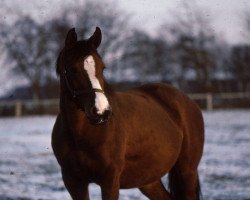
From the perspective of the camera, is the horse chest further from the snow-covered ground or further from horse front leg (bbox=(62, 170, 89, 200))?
the snow-covered ground

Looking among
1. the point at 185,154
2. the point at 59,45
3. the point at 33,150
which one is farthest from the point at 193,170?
the point at 59,45

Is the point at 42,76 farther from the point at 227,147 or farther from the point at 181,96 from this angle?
the point at 181,96

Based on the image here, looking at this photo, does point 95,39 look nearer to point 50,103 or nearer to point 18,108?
point 50,103

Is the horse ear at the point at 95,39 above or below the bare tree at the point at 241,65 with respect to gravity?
above

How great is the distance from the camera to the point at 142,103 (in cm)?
433

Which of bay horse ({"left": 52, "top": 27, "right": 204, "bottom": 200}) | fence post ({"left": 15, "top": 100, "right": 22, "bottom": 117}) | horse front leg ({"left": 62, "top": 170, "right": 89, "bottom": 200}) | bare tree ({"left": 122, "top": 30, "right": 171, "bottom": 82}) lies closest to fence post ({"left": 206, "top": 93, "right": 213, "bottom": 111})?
fence post ({"left": 15, "top": 100, "right": 22, "bottom": 117})

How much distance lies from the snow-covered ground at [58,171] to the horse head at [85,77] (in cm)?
289

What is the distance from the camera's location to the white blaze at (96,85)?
3.02 meters

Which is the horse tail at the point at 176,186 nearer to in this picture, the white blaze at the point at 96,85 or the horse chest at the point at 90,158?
the horse chest at the point at 90,158

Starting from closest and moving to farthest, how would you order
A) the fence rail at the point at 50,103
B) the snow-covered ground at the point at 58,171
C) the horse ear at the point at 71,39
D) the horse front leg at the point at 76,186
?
the horse ear at the point at 71,39 → the horse front leg at the point at 76,186 → the snow-covered ground at the point at 58,171 → the fence rail at the point at 50,103

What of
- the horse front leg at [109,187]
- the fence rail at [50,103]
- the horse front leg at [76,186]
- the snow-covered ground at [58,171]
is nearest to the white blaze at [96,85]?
the horse front leg at [109,187]

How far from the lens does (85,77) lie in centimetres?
319

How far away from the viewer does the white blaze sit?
3.02 meters

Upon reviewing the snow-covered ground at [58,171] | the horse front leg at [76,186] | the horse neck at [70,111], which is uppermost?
the horse neck at [70,111]
